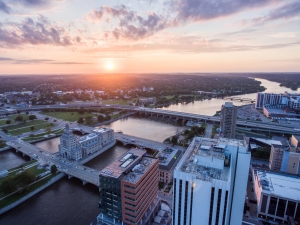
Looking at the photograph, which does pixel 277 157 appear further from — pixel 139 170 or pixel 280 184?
pixel 139 170

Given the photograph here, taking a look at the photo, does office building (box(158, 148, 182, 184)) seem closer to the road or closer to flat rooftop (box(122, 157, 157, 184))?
flat rooftop (box(122, 157, 157, 184))

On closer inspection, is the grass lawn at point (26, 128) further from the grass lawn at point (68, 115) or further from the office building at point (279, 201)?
the office building at point (279, 201)

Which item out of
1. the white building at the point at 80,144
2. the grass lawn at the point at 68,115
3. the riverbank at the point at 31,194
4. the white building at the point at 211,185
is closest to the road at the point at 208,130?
the white building at the point at 80,144

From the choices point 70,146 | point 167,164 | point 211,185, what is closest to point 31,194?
point 70,146

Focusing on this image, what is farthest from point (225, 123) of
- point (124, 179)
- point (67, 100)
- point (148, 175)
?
point (67, 100)

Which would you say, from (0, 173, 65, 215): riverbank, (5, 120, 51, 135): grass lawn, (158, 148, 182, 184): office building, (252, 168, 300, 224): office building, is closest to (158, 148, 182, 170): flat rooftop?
(158, 148, 182, 184): office building

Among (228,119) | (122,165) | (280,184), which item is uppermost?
(122,165)
